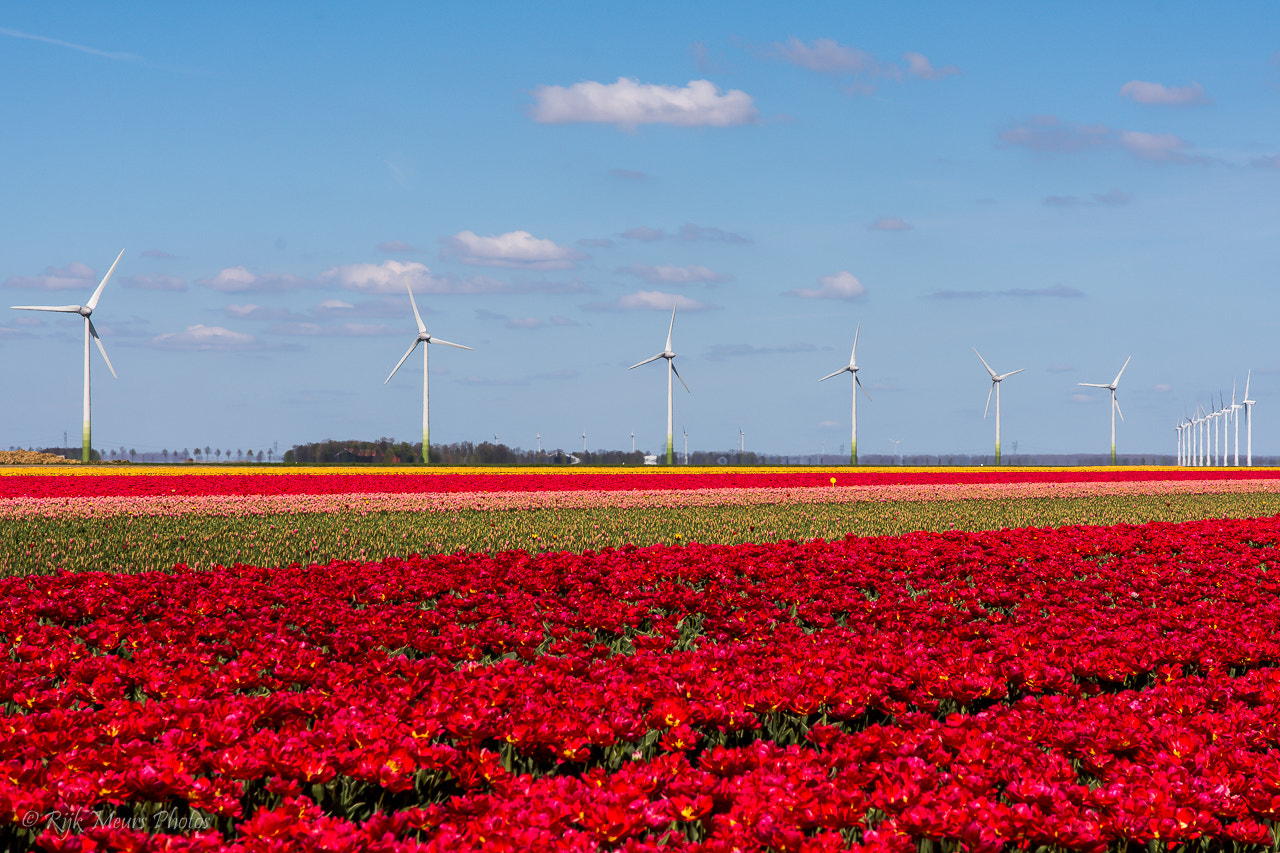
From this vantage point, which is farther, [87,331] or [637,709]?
[87,331]

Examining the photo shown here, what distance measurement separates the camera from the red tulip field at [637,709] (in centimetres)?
460

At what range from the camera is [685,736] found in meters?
5.83

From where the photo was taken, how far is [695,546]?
14.9m

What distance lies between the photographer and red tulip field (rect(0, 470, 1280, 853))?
181 inches

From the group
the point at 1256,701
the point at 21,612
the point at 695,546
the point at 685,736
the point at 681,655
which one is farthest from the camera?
the point at 695,546

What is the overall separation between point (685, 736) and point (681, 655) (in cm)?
214

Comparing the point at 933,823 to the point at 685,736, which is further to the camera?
the point at 685,736

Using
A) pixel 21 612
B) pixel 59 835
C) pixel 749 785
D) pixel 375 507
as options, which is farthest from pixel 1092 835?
pixel 375 507

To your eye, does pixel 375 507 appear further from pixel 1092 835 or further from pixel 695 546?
pixel 1092 835

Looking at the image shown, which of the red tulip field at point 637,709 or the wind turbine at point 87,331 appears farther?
the wind turbine at point 87,331

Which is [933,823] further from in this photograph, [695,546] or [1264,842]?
[695,546]

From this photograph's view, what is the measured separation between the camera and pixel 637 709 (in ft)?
20.3

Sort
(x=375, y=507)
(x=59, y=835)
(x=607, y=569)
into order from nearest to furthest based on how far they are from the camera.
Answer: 1. (x=59, y=835)
2. (x=607, y=569)
3. (x=375, y=507)

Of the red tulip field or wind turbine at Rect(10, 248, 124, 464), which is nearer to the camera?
the red tulip field
